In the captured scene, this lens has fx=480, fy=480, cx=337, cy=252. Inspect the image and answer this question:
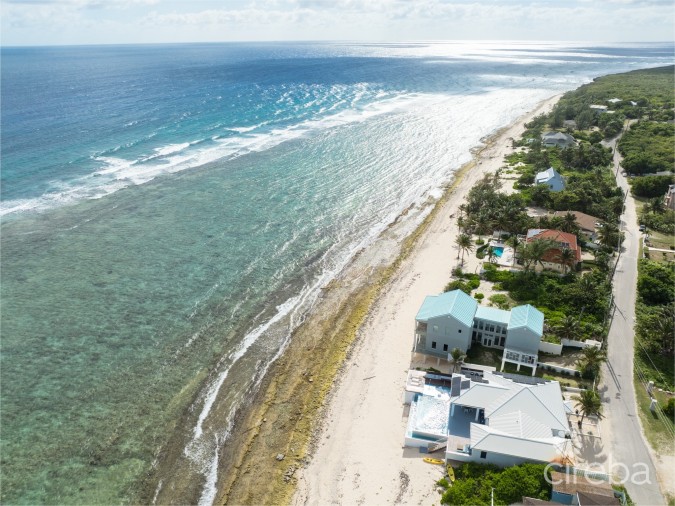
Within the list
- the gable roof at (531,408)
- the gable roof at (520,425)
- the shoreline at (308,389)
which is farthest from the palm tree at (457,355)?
the gable roof at (520,425)

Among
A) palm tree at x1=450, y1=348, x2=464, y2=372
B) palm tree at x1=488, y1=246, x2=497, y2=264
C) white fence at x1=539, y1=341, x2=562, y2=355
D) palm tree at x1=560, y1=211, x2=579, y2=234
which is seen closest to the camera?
palm tree at x1=450, y1=348, x2=464, y2=372

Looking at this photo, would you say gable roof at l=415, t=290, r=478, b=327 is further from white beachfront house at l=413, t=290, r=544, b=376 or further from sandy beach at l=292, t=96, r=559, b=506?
sandy beach at l=292, t=96, r=559, b=506

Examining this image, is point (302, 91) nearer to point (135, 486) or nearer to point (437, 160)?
point (437, 160)

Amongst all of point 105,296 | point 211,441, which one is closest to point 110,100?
point 105,296

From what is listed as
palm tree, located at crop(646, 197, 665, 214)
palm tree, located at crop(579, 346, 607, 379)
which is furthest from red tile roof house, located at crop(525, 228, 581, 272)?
palm tree, located at crop(646, 197, 665, 214)

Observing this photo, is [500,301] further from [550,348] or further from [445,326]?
[445,326]

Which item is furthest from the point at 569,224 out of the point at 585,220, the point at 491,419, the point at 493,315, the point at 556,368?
the point at 491,419
